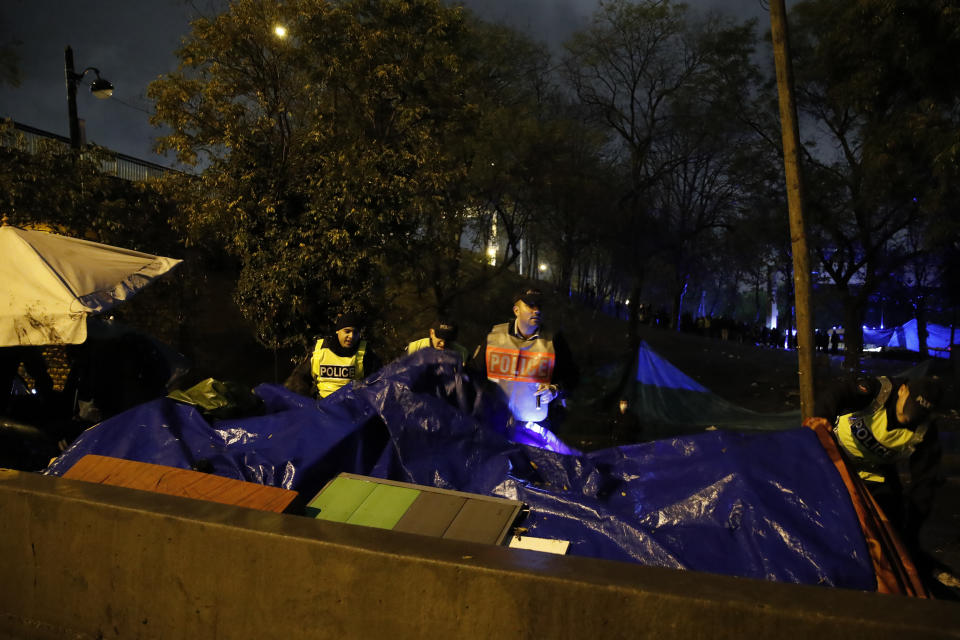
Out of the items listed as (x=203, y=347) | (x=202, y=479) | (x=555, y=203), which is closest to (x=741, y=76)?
(x=555, y=203)

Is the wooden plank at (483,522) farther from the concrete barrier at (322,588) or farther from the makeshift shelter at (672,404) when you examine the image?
the makeshift shelter at (672,404)

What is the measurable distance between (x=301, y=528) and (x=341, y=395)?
5.86 feet

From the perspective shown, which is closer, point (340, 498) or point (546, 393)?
point (340, 498)

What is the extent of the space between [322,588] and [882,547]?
2381 millimetres

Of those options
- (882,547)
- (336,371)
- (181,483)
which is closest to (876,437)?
(882,547)

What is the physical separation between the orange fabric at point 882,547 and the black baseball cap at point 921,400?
120cm

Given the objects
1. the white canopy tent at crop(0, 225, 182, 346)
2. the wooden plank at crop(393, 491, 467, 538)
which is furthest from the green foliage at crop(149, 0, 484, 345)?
the wooden plank at crop(393, 491, 467, 538)

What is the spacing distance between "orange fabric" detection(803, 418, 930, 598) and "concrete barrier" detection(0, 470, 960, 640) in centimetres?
99

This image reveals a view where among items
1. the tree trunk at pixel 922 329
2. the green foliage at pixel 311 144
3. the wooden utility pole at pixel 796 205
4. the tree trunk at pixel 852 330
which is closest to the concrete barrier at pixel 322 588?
the wooden utility pole at pixel 796 205

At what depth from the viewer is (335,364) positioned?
18.3 ft

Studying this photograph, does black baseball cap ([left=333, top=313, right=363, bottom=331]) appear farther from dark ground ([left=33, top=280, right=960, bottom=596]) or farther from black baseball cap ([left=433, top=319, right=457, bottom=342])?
dark ground ([left=33, top=280, right=960, bottom=596])

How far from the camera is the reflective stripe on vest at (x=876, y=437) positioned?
4203 millimetres

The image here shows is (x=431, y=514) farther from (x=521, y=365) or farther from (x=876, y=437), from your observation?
(x=876, y=437)

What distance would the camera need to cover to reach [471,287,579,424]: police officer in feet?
17.4
